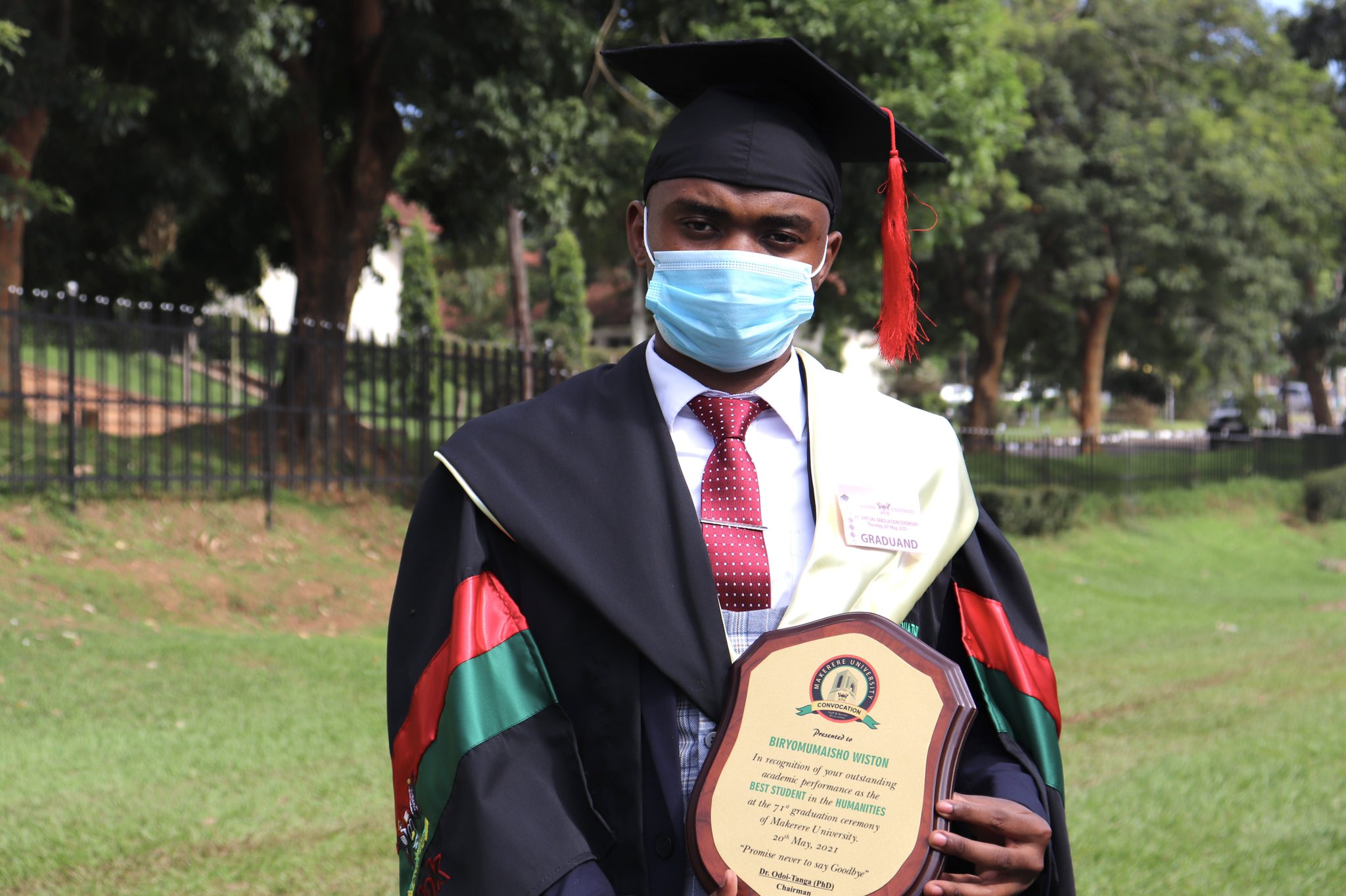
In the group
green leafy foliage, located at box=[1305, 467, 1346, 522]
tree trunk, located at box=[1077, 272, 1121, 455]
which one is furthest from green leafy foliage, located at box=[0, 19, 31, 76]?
green leafy foliage, located at box=[1305, 467, 1346, 522]

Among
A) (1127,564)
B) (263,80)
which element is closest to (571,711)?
(263,80)

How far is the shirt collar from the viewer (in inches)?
80.9

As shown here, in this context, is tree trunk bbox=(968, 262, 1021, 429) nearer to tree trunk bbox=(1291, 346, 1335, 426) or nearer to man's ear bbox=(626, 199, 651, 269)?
tree trunk bbox=(1291, 346, 1335, 426)

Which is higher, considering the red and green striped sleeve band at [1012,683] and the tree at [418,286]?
the tree at [418,286]

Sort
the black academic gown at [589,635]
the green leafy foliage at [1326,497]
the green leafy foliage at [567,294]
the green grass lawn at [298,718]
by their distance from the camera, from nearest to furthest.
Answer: the black academic gown at [589,635] → the green grass lawn at [298,718] → the green leafy foliage at [1326,497] → the green leafy foliage at [567,294]

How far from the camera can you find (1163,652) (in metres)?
10.3

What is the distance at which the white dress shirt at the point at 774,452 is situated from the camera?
1957 millimetres

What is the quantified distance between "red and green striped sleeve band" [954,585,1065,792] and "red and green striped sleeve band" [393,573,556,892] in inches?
26.5

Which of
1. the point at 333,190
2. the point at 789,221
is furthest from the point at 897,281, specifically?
the point at 333,190

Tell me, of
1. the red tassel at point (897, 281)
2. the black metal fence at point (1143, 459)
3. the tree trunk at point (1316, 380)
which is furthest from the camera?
the tree trunk at point (1316, 380)

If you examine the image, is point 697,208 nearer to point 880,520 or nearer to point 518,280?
point 880,520

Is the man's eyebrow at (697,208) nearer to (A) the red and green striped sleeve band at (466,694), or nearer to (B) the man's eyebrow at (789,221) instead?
(B) the man's eyebrow at (789,221)

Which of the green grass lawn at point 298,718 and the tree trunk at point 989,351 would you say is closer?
the green grass lawn at point 298,718

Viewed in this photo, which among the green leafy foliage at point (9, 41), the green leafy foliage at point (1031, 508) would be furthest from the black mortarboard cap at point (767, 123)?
the green leafy foliage at point (1031, 508)
